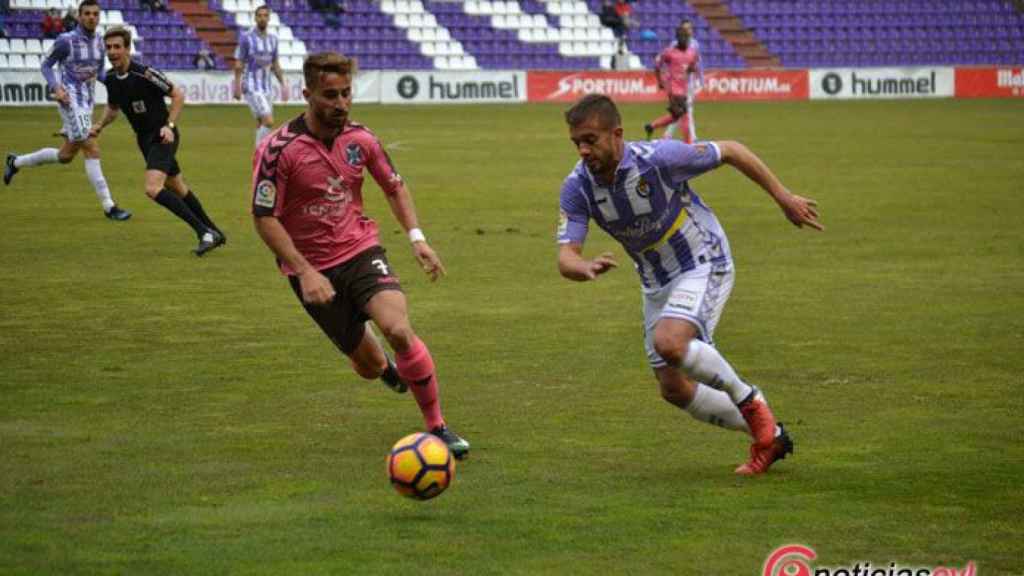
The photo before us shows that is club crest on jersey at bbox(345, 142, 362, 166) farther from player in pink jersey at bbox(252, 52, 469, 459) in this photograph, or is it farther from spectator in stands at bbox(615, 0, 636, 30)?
spectator in stands at bbox(615, 0, 636, 30)

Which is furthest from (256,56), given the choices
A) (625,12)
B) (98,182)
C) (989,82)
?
(989,82)

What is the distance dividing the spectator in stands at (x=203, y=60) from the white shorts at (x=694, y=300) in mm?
37233

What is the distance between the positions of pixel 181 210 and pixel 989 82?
4170cm

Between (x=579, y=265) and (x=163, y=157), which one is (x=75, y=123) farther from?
(x=579, y=265)

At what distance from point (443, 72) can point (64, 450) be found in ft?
131

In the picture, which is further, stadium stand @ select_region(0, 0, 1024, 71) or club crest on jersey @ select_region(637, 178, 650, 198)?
stadium stand @ select_region(0, 0, 1024, 71)

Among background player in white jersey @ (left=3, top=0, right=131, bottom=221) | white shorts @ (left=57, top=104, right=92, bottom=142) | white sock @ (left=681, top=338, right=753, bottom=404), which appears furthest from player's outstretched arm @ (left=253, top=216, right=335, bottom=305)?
white shorts @ (left=57, top=104, right=92, bottom=142)

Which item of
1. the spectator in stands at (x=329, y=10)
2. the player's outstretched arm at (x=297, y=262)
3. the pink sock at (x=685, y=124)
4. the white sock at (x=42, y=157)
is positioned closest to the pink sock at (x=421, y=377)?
the player's outstretched arm at (x=297, y=262)

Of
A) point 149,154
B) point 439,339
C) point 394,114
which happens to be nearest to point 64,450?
Result: point 439,339

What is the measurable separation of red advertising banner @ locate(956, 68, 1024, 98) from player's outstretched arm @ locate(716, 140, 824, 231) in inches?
1863

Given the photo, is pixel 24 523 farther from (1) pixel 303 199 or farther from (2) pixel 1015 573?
(2) pixel 1015 573

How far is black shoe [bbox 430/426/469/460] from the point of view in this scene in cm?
809

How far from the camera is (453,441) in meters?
8.12

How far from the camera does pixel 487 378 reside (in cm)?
1041
